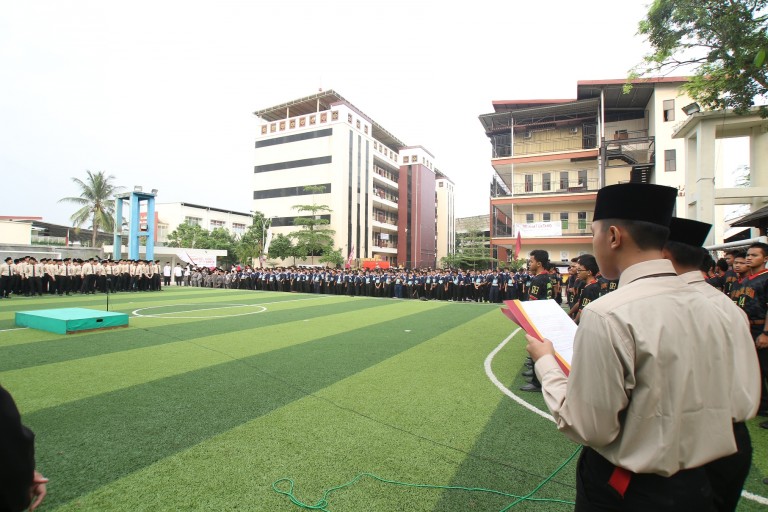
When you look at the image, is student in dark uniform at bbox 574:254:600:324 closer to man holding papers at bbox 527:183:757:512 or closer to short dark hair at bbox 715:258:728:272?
short dark hair at bbox 715:258:728:272

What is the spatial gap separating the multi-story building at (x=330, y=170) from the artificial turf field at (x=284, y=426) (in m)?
40.0

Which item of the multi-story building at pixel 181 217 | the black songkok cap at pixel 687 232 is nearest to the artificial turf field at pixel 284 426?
the black songkok cap at pixel 687 232

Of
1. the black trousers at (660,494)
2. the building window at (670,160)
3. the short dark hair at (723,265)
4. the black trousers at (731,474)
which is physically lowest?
the black trousers at (731,474)

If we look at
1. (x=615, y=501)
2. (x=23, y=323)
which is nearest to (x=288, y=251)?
(x=23, y=323)

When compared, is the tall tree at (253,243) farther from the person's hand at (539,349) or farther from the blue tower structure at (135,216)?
the person's hand at (539,349)

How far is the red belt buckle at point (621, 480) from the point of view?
1352 millimetres

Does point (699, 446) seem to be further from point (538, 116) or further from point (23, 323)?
point (538, 116)

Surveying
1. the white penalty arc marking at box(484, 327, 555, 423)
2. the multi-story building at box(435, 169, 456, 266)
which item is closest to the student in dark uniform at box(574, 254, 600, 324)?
the white penalty arc marking at box(484, 327, 555, 423)

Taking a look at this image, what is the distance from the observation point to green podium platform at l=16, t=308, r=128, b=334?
8805 mm

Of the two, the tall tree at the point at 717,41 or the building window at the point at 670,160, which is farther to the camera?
the building window at the point at 670,160

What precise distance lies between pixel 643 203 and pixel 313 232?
143 feet

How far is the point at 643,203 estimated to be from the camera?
1.50 metres

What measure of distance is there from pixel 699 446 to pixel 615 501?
0.33m

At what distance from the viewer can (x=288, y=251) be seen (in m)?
44.6
